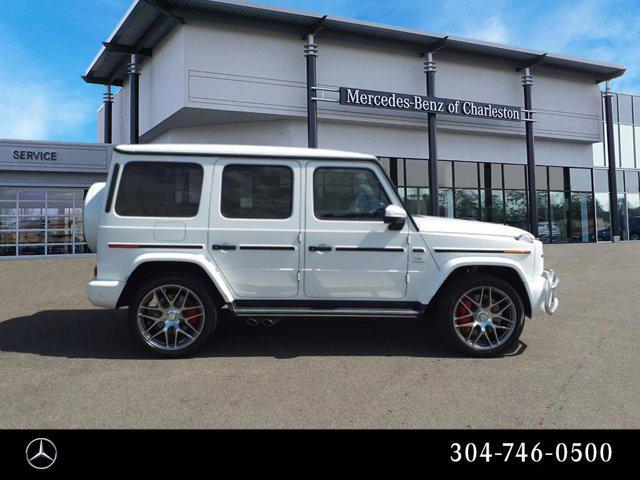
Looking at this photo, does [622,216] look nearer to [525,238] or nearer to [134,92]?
[525,238]

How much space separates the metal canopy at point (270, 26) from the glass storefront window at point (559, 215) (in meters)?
5.90

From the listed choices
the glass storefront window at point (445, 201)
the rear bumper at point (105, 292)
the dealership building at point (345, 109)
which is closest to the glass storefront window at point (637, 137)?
the dealership building at point (345, 109)

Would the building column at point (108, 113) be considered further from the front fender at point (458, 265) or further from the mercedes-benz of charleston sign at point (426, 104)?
the front fender at point (458, 265)

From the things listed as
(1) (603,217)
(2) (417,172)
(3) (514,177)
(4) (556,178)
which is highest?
(4) (556,178)

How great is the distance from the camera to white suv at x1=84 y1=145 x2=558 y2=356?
4387mm

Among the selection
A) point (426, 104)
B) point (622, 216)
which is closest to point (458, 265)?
point (426, 104)

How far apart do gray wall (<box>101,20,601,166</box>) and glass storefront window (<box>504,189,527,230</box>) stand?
5.55 feet

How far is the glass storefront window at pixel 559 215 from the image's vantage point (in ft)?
72.4

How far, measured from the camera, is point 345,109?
55.0 feet

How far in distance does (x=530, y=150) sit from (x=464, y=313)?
17.7 metres

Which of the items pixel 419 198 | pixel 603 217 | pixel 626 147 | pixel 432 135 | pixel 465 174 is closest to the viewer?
pixel 432 135

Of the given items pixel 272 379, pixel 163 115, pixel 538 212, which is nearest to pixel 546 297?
pixel 272 379
